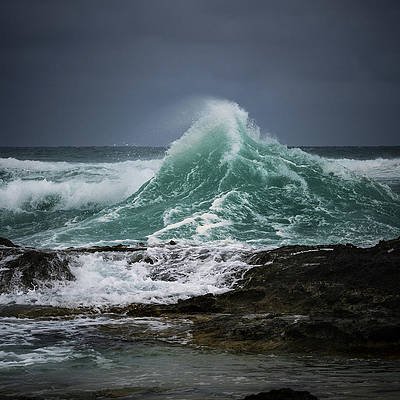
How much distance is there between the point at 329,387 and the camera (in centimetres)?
466

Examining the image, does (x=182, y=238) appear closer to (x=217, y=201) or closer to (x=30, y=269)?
(x=217, y=201)

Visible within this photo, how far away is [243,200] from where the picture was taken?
1767 centimetres

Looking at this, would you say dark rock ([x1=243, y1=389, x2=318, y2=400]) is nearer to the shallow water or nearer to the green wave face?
the shallow water

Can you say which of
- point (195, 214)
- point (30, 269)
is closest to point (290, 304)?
point (30, 269)

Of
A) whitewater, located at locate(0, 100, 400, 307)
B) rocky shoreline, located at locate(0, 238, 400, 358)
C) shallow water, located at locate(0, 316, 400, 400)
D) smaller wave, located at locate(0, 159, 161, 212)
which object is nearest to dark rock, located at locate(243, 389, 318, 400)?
shallow water, located at locate(0, 316, 400, 400)

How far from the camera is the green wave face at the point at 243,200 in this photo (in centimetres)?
1497

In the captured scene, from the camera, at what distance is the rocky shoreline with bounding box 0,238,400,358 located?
19.9ft

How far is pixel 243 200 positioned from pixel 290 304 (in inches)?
405

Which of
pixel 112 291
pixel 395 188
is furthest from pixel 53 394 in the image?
pixel 395 188

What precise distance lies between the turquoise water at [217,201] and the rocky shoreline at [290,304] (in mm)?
4810

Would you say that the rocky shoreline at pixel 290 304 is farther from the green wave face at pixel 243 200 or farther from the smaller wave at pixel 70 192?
the smaller wave at pixel 70 192

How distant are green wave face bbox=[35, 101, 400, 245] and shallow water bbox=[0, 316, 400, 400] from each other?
23.2 feet

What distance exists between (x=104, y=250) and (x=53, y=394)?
18.8 ft

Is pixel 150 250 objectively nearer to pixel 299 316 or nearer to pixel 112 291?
pixel 112 291
